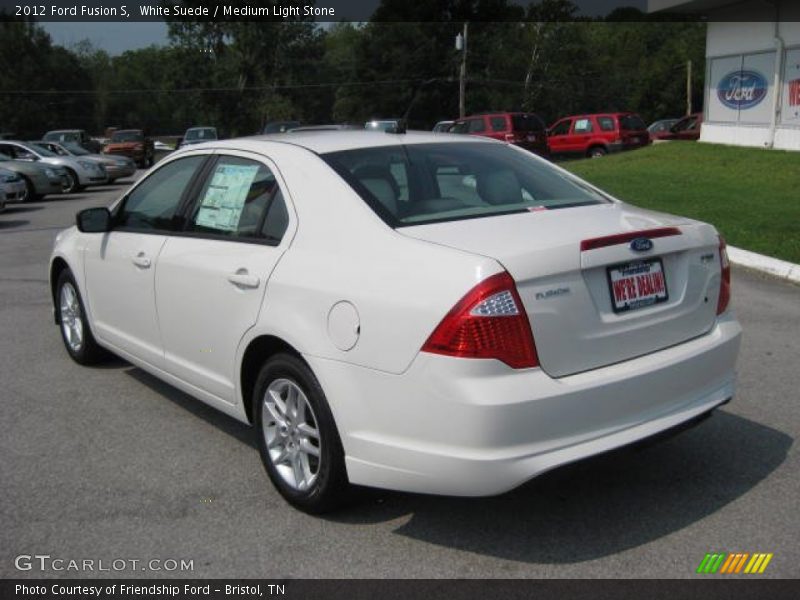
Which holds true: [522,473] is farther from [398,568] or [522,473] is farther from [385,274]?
[385,274]

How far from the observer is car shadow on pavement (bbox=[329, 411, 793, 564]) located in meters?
3.40

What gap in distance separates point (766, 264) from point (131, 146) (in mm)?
30613

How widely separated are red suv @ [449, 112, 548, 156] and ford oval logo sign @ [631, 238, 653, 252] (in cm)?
2424

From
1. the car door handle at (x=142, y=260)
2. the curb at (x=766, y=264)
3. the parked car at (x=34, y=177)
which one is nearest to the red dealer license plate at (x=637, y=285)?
the car door handle at (x=142, y=260)

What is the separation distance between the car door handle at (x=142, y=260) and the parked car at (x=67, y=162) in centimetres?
1976

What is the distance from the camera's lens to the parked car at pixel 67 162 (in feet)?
75.5

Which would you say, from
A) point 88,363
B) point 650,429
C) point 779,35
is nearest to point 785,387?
point 650,429

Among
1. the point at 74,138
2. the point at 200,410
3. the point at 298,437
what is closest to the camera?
the point at 298,437

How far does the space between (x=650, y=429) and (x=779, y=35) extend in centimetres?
2205

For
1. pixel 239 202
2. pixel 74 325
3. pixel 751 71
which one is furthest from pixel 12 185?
pixel 751 71

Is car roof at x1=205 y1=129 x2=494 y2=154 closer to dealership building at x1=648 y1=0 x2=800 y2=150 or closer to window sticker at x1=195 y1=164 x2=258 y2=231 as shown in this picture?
window sticker at x1=195 y1=164 x2=258 y2=231

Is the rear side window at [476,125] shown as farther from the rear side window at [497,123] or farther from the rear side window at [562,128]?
the rear side window at [562,128]

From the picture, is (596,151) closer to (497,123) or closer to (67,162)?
(497,123)

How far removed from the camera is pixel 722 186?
16344 mm
